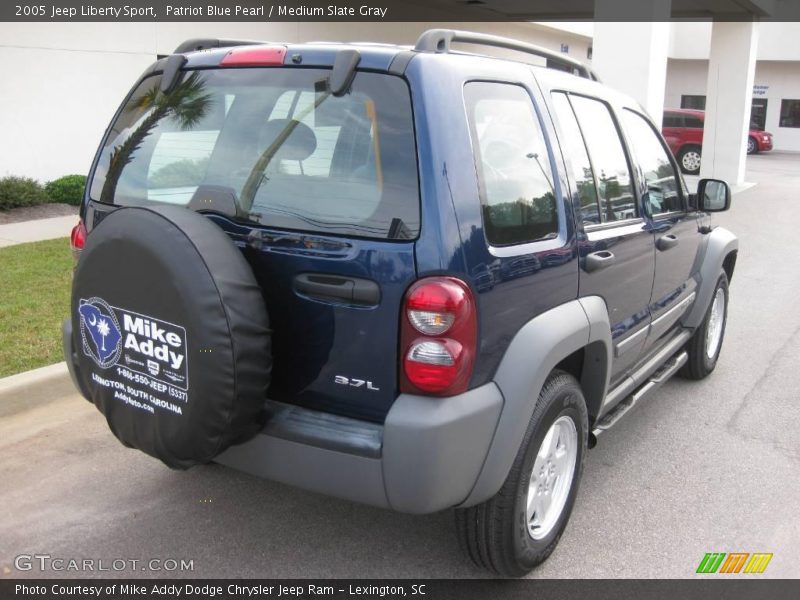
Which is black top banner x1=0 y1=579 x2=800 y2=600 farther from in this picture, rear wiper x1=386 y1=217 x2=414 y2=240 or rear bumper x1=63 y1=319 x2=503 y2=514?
rear wiper x1=386 y1=217 x2=414 y2=240

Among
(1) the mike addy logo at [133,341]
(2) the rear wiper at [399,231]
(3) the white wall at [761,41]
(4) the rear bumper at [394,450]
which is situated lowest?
(4) the rear bumper at [394,450]

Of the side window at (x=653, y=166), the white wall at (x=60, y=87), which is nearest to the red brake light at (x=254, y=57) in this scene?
the side window at (x=653, y=166)

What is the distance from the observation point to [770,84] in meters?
35.7

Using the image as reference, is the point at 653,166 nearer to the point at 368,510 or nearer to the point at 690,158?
the point at 368,510

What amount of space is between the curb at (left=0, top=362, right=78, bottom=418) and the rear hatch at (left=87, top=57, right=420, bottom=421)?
216 centimetres

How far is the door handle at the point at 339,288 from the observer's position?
258cm

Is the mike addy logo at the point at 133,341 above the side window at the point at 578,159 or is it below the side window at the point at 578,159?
below

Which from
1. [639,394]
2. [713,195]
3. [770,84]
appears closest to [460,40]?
[639,394]

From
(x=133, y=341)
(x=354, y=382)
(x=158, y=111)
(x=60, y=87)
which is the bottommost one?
(x=354, y=382)

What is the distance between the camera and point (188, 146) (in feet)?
10.1

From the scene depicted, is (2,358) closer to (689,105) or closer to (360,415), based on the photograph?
(360,415)

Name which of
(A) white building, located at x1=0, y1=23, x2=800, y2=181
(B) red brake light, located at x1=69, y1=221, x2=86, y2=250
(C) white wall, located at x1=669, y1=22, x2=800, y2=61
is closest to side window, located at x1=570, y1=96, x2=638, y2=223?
(B) red brake light, located at x1=69, y1=221, x2=86, y2=250

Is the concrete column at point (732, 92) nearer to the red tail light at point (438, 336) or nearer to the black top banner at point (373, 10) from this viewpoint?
the black top banner at point (373, 10)

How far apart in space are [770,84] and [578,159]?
123 ft
